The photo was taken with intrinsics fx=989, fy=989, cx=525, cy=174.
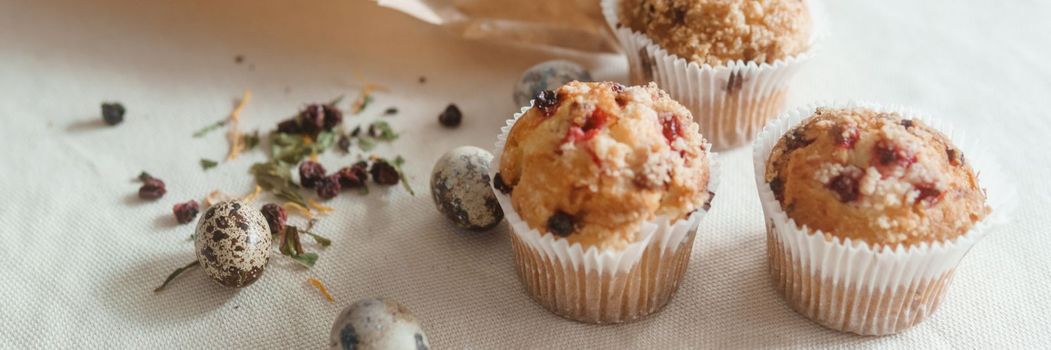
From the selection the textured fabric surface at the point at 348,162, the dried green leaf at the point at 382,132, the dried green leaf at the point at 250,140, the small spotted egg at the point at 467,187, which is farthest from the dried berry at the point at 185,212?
the small spotted egg at the point at 467,187

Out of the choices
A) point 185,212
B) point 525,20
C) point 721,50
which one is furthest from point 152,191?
point 721,50

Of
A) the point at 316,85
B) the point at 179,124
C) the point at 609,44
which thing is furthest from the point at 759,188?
the point at 179,124

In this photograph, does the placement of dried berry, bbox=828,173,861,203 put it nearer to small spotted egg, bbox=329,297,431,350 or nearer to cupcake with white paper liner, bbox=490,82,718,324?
cupcake with white paper liner, bbox=490,82,718,324

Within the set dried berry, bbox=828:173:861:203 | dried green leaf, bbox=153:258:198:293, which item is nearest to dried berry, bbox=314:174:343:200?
dried green leaf, bbox=153:258:198:293

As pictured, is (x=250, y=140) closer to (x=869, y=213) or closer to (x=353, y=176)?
(x=353, y=176)

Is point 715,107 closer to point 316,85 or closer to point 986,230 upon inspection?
point 986,230

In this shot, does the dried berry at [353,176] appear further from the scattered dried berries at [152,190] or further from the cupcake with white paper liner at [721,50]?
the cupcake with white paper liner at [721,50]
